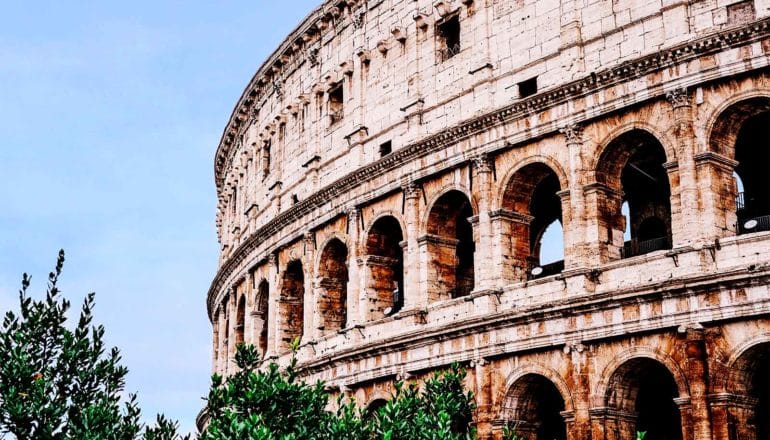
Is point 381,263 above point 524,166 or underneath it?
underneath

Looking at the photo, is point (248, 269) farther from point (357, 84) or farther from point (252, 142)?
point (357, 84)

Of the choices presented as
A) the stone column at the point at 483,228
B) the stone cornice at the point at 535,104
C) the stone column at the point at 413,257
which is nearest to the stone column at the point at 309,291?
the stone cornice at the point at 535,104

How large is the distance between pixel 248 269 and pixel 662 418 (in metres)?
15.0

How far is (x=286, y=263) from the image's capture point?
104 feet

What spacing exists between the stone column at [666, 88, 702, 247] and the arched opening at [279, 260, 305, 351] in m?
13.0

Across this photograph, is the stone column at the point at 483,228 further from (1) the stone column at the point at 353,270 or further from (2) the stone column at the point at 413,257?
(1) the stone column at the point at 353,270

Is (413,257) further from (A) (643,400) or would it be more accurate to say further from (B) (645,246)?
(A) (643,400)

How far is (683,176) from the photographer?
20922 millimetres

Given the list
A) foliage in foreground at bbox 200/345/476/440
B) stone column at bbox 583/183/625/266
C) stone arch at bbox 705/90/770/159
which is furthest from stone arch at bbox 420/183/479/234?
foliage in foreground at bbox 200/345/476/440

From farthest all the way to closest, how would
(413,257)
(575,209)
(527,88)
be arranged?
(413,257) → (527,88) → (575,209)

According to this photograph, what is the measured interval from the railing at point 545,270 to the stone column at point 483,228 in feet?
3.12

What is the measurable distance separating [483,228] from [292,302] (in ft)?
30.0

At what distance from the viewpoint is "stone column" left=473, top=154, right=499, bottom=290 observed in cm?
2381

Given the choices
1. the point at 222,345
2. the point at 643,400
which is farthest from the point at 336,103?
the point at 643,400
